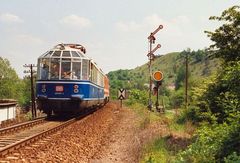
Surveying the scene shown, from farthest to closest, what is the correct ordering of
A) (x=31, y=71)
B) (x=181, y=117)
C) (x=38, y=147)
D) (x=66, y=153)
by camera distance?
(x=31, y=71) → (x=181, y=117) → (x=38, y=147) → (x=66, y=153)

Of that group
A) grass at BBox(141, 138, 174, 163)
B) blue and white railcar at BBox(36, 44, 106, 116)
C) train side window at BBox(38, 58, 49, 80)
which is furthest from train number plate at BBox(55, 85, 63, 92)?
grass at BBox(141, 138, 174, 163)

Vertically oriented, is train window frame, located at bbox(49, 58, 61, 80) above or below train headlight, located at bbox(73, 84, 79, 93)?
above

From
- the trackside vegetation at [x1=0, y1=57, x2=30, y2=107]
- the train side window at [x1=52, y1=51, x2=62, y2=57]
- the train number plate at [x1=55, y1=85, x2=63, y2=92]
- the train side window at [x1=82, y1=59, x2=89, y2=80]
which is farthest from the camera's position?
the trackside vegetation at [x1=0, y1=57, x2=30, y2=107]

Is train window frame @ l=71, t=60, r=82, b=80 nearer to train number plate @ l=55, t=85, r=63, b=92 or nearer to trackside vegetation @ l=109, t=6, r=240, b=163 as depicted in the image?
train number plate @ l=55, t=85, r=63, b=92

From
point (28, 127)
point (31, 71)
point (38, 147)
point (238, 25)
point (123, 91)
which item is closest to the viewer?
point (38, 147)

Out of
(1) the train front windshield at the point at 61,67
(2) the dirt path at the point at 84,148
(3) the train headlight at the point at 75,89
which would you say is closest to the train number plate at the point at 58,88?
(1) the train front windshield at the point at 61,67

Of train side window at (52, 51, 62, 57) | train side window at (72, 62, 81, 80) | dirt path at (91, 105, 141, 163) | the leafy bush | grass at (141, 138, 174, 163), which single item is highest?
train side window at (52, 51, 62, 57)

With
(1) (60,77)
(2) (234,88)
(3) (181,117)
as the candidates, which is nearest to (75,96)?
(1) (60,77)

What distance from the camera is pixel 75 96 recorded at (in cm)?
1998

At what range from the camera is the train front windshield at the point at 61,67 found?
2025cm

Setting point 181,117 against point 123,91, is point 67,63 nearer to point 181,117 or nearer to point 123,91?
point 181,117

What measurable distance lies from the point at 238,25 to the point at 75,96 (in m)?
9.56

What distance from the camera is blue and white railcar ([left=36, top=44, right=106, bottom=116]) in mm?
20016

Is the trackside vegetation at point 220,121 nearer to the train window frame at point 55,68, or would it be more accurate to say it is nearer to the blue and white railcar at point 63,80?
the blue and white railcar at point 63,80
